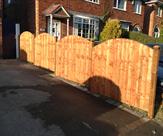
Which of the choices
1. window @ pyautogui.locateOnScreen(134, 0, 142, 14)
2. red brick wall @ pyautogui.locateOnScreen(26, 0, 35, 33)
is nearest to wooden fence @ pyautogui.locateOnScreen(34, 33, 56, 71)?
red brick wall @ pyautogui.locateOnScreen(26, 0, 35, 33)

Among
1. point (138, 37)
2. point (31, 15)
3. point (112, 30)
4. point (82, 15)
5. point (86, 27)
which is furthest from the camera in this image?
point (138, 37)

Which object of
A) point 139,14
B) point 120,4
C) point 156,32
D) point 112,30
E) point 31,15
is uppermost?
point 120,4

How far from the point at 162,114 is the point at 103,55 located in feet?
8.57

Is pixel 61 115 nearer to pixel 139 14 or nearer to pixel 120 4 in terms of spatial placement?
pixel 120 4

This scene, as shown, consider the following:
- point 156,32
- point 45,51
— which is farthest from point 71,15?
point 156,32

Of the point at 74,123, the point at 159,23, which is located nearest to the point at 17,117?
the point at 74,123

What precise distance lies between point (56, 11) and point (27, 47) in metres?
4.64

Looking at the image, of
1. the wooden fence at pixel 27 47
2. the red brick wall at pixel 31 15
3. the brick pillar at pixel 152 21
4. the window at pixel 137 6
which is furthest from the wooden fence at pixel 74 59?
the brick pillar at pixel 152 21

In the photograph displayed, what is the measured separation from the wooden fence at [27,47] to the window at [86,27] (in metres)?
6.27

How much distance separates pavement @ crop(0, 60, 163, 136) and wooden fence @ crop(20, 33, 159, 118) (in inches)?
21.4

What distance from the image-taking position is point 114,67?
278 inches

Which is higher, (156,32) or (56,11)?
(56,11)

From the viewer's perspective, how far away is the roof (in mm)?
16609

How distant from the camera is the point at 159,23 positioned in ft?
107
